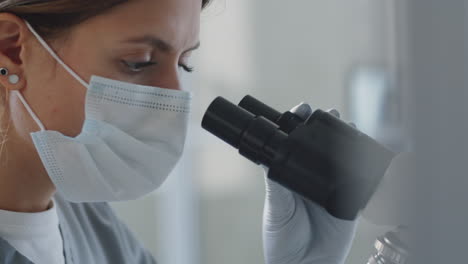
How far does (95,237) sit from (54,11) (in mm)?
463

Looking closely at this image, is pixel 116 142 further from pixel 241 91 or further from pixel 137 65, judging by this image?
pixel 241 91

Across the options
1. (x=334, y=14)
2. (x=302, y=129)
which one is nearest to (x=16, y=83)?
(x=302, y=129)

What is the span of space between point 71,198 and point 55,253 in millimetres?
114

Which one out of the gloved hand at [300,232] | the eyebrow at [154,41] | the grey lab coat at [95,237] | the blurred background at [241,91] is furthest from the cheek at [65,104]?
the blurred background at [241,91]

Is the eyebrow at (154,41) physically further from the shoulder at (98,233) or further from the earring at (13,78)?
the shoulder at (98,233)

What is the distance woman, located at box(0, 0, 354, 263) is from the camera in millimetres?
902

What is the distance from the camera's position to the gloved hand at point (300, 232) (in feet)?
3.18

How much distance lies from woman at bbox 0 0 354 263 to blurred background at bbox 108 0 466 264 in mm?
1146

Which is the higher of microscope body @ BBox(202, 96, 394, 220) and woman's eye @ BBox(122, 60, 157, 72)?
microscope body @ BBox(202, 96, 394, 220)

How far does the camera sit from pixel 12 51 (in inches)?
36.4

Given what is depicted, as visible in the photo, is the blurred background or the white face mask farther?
the blurred background

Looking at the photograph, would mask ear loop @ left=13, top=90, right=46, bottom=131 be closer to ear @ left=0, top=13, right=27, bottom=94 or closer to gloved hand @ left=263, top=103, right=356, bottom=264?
ear @ left=0, top=13, right=27, bottom=94

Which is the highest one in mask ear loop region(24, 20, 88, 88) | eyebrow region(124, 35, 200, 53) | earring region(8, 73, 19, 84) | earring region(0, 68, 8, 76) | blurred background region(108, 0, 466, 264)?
eyebrow region(124, 35, 200, 53)

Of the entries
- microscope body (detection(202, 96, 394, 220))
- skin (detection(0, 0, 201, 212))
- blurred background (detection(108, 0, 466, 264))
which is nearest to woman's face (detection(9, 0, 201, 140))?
skin (detection(0, 0, 201, 212))
